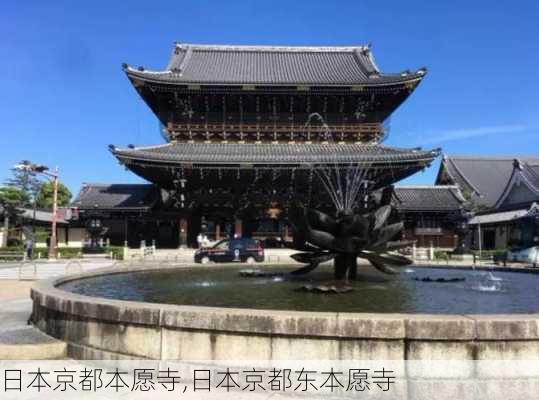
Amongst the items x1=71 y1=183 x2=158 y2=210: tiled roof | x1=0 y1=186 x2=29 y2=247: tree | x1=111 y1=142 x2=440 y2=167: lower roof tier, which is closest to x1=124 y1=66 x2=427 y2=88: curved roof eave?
x1=111 y1=142 x2=440 y2=167: lower roof tier

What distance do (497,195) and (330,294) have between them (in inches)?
2044

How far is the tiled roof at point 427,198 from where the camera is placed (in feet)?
124

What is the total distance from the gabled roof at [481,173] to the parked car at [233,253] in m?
34.0

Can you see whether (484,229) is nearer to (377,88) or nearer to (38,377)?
(377,88)

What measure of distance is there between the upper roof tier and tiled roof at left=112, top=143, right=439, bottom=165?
15.1ft

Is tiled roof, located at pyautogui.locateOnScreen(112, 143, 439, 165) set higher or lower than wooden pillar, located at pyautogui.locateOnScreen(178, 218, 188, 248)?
higher

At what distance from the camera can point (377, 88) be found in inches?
1346

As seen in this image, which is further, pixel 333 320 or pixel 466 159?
pixel 466 159

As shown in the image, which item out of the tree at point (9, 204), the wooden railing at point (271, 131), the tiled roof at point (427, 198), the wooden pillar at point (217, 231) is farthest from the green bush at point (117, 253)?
the tiled roof at point (427, 198)

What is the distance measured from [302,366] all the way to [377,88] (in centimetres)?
3146

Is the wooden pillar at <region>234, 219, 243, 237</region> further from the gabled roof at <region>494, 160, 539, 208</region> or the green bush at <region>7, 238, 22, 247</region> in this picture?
the gabled roof at <region>494, 160, 539, 208</region>

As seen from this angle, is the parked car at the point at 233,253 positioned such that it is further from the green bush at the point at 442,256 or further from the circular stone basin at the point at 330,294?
the green bush at the point at 442,256

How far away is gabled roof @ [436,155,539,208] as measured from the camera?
2120 inches

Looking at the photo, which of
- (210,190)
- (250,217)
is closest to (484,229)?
(250,217)
